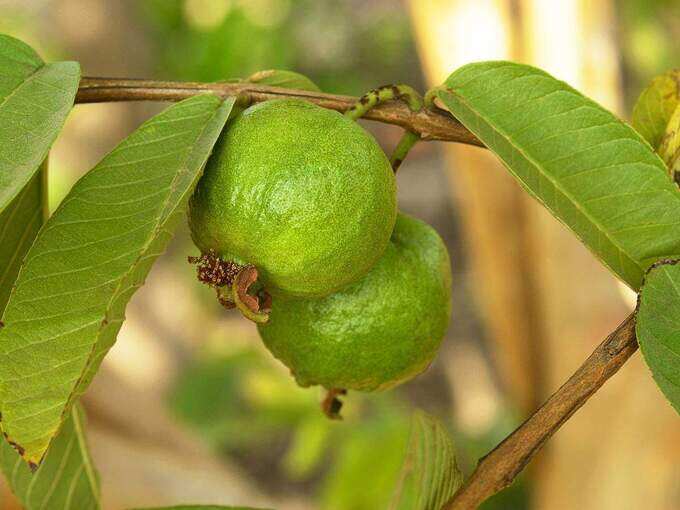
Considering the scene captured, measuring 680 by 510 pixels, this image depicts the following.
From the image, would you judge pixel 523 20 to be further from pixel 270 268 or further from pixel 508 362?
pixel 270 268

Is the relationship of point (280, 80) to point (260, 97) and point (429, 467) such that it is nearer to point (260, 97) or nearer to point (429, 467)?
point (260, 97)

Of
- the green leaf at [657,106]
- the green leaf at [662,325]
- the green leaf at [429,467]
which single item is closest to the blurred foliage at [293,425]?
the green leaf at [429,467]

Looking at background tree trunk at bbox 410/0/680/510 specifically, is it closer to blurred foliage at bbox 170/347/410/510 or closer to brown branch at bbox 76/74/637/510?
blurred foliage at bbox 170/347/410/510

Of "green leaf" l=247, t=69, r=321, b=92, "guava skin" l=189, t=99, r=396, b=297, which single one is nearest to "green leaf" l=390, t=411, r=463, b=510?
"guava skin" l=189, t=99, r=396, b=297

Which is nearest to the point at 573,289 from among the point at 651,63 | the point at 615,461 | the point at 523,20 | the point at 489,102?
the point at 615,461

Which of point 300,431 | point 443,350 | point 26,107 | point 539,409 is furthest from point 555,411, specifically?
point 443,350

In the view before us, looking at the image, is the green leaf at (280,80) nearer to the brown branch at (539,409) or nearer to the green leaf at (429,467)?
the brown branch at (539,409)
